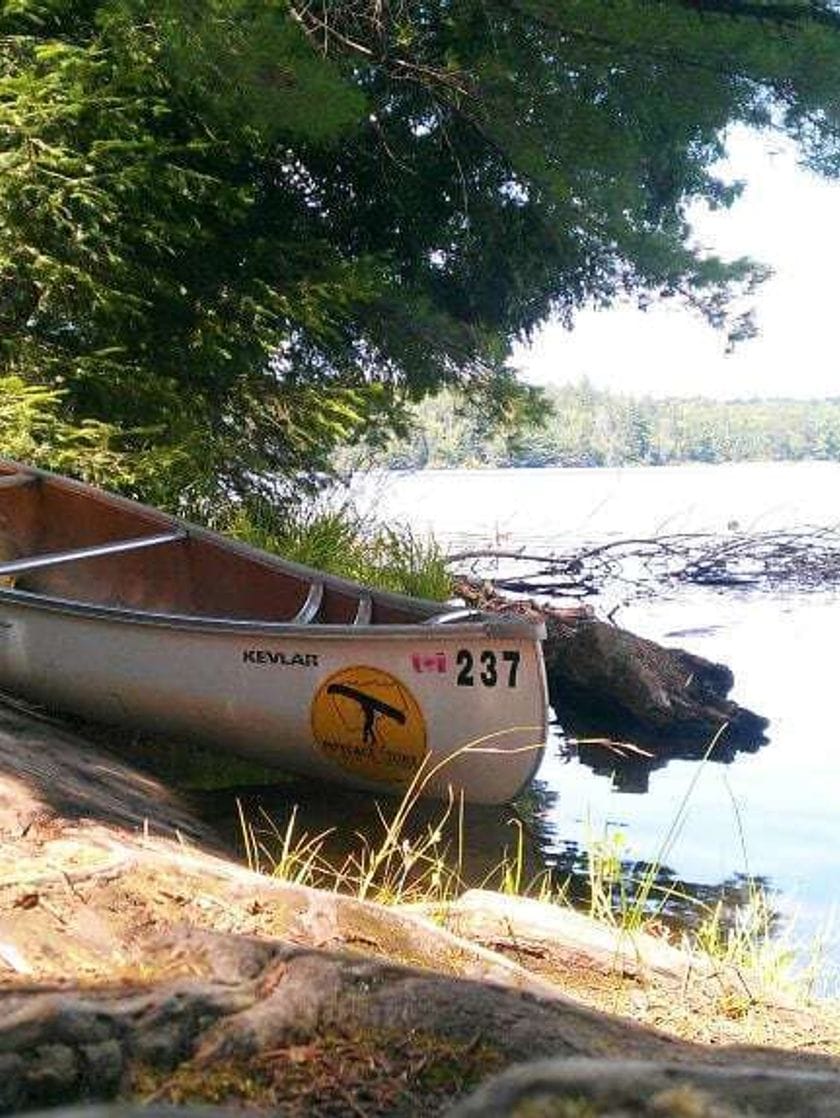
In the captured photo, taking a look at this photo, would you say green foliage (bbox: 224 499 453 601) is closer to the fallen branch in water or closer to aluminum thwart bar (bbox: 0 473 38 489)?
aluminum thwart bar (bbox: 0 473 38 489)

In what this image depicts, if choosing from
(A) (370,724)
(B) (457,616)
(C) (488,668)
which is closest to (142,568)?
(A) (370,724)

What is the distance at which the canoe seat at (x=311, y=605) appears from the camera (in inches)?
Result: 263

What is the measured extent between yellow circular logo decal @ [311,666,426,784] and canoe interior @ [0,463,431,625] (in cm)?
73

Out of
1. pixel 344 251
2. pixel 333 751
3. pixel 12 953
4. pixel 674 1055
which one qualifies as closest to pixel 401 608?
pixel 333 751

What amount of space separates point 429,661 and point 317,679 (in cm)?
54

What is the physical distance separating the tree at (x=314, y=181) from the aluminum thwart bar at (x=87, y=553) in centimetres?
181

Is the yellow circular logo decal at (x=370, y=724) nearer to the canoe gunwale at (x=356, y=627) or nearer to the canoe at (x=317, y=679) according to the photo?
the canoe at (x=317, y=679)

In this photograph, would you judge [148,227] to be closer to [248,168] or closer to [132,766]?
[248,168]

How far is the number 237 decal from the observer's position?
5.91 m

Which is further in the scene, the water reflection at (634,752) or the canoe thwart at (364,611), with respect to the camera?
the water reflection at (634,752)

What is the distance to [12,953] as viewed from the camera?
249 cm

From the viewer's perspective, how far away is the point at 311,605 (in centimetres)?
683

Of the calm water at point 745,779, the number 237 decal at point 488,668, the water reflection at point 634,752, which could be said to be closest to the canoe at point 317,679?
the number 237 decal at point 488,668

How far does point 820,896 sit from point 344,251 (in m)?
8.50
